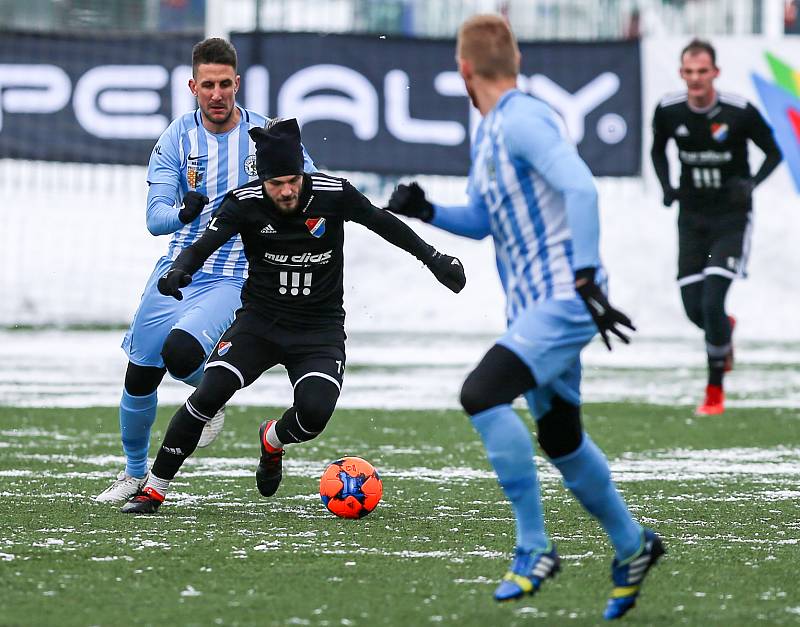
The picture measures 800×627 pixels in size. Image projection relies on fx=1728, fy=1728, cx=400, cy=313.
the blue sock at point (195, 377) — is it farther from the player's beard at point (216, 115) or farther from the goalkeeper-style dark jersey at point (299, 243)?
the player's beard at point (216, 115)

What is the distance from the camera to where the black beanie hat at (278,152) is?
667 centimetres

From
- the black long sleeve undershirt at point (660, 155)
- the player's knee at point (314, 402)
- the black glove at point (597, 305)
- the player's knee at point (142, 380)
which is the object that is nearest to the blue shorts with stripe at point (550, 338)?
the black glove at point (597, 305)

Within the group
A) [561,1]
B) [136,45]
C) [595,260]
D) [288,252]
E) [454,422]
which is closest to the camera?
[595,260]

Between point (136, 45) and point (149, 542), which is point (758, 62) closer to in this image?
point (136, 45)

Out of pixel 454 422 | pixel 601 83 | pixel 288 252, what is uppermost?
pixel 601 83

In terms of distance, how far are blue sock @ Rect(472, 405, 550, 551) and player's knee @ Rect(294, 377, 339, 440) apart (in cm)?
205

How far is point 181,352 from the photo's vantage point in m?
7.28

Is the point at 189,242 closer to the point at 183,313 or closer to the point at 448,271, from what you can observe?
the point at 183,313

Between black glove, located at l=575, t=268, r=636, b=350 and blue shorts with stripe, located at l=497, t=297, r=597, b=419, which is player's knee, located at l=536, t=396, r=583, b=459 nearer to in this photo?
blue shorts with stripe, located at l=497, t=297, r=597, b=419

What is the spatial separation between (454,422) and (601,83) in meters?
8.46

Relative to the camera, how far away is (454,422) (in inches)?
426

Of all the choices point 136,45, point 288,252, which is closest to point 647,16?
point 136,45

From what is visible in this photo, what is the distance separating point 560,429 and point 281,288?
7.57 ft

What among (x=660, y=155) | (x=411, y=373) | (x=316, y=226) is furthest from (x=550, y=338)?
(x=411, y=373)
